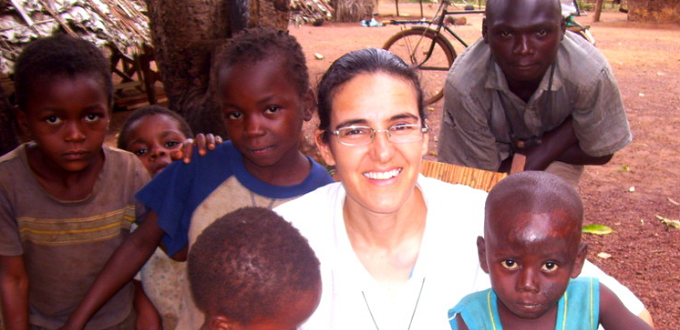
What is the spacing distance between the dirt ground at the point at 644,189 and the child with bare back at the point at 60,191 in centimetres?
101

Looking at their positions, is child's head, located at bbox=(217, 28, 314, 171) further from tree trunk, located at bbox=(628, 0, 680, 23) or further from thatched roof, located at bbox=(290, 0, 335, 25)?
tree trunk, located at bbox=(628, 0, 680, 23)

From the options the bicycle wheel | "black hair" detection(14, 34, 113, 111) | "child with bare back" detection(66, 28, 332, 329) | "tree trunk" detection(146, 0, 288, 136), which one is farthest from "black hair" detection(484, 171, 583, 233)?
the bicycle wheel

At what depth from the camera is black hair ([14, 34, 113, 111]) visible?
204 cm

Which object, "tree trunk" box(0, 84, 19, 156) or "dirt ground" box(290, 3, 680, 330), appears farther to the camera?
"dirt ground" box(290, 3, 680, 330)

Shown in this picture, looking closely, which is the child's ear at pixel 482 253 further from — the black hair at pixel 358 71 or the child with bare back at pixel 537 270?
the black hair at pixel 358 71

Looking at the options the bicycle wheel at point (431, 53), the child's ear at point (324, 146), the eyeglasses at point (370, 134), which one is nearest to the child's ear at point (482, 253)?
the eyeglasses at point (370, 134)

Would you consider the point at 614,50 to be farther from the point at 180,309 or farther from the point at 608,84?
the point at 180,309

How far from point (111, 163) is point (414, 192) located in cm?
120

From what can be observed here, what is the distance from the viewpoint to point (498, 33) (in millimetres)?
2787

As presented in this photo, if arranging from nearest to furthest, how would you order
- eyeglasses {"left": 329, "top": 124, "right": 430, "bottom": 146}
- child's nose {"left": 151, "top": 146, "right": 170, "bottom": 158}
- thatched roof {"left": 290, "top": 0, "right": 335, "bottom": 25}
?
eyeglasses {"left": 329, "top": 124, "right": 430, "bottom": 146}
child's nose {"left": 151, "top": 146, "right": 170, "bottom": 158}
thatched roof {"left": 290, "top": 0, "right": 335, "bottom": 25}

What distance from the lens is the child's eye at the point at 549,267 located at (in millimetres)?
1642

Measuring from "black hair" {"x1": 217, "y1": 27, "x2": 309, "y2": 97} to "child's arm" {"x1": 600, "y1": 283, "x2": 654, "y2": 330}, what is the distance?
1.29 m

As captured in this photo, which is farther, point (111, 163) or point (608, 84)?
point (608, 84)

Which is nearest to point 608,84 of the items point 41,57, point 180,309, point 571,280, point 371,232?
point 571,280
